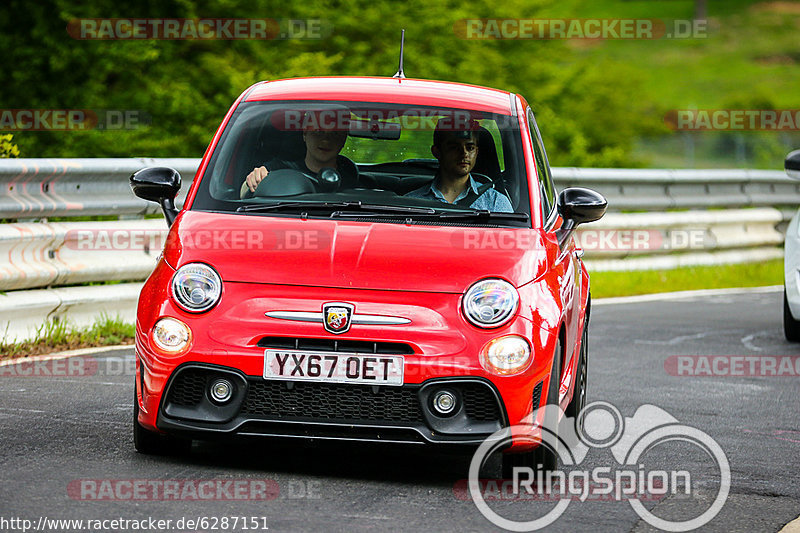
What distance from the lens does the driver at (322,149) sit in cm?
636

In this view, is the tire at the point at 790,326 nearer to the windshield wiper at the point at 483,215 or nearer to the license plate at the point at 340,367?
the windshield wiper at the point at 483,215

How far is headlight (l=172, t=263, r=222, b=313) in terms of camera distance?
209 inches

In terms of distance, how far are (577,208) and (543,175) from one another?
37 cm

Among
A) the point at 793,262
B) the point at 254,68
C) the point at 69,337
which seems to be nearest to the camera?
the point at 69,337

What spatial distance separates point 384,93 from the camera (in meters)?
6.55

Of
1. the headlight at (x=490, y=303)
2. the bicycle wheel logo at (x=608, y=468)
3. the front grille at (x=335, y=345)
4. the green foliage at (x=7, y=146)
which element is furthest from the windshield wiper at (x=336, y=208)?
the green foliage at (x=7, y=146)

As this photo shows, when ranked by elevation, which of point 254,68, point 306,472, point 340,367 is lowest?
point 254,68

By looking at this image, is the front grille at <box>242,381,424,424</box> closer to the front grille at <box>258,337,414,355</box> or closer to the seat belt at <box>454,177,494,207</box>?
the front grille at <box>258,337,414,355</box>

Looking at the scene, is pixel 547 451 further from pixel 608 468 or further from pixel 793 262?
pixel 793 262

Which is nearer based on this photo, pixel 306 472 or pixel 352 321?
pixel 352 321

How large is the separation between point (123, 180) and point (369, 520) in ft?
16.9

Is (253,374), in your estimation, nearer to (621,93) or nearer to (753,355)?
(753,355)

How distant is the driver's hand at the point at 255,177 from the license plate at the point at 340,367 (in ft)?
3.95

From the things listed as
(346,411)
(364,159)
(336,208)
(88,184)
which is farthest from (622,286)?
(346,411)
